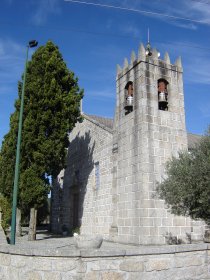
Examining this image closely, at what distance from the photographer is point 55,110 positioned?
56.2 ft

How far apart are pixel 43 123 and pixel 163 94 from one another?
6.57m

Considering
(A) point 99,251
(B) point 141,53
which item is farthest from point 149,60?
(A) point 99,251

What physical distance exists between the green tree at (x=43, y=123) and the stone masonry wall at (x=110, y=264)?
9.67 meters

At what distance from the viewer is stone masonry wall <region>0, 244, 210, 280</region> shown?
5613mm

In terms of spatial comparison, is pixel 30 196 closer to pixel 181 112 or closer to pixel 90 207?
pixel 90 207

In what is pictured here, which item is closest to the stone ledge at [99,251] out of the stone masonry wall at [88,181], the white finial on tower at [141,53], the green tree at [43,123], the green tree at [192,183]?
the green tree at [192,183]

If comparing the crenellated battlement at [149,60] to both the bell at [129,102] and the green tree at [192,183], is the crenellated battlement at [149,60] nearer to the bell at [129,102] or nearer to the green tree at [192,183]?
the bell at [129,102]

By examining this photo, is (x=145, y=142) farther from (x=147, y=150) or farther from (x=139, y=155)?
(x=139, y=155)

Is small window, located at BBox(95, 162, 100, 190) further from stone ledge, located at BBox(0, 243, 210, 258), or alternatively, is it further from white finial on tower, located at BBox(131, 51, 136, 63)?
stone ledge, located at BBox(0, 243, 210, 258)

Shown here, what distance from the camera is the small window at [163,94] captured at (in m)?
15.8

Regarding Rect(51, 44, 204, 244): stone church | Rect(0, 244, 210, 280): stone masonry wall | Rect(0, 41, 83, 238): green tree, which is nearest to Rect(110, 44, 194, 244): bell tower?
Rect(51, 44, 204, 244): stone church

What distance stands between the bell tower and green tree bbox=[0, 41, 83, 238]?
2.92 m

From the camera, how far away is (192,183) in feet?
32.0

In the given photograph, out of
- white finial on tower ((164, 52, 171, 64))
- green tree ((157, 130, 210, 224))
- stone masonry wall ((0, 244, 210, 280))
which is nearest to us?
stone masonry wall ((0, 244, 210, 280))
